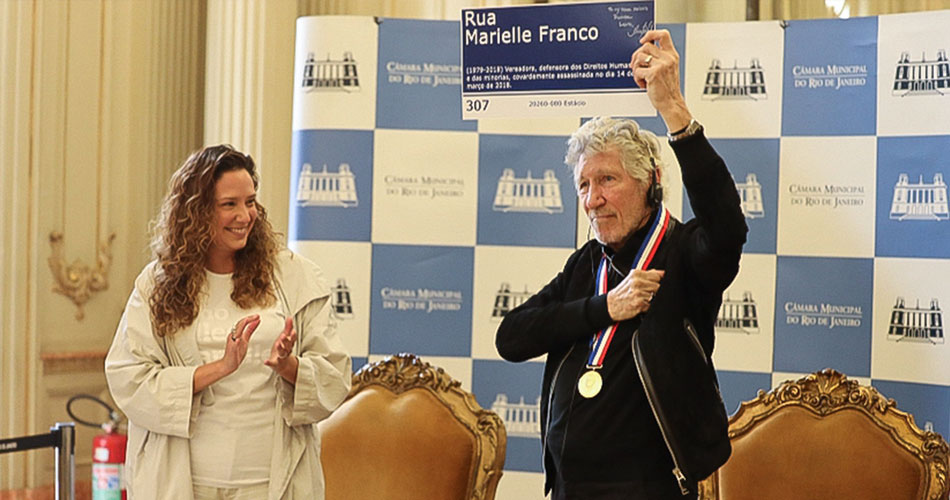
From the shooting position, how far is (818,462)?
9.11ft

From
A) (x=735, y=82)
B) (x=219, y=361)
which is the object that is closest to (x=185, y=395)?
(x=219, y=361)

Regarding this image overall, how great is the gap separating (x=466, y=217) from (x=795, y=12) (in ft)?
6.73

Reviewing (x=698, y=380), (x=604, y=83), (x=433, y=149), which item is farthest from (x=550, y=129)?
(x=698, y=380)

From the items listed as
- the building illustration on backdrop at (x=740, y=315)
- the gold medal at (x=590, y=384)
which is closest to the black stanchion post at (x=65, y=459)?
the gold medal at (x=590, y=384)

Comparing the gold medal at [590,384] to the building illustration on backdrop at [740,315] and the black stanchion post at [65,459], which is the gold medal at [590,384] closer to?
the black stanchion post at [65,459]

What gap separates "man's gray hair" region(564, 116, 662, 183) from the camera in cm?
218

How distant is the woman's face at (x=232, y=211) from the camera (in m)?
2.57

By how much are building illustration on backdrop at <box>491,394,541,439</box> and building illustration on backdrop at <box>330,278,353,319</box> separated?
0.70 metres

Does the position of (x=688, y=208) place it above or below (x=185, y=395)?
above

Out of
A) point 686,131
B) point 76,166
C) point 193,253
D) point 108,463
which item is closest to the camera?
point 686,131

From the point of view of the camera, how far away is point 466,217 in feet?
13.6

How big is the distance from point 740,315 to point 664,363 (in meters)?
2.03

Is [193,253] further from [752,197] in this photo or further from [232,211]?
[752,197]

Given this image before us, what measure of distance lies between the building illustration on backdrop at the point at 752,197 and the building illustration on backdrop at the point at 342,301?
1.61 m
